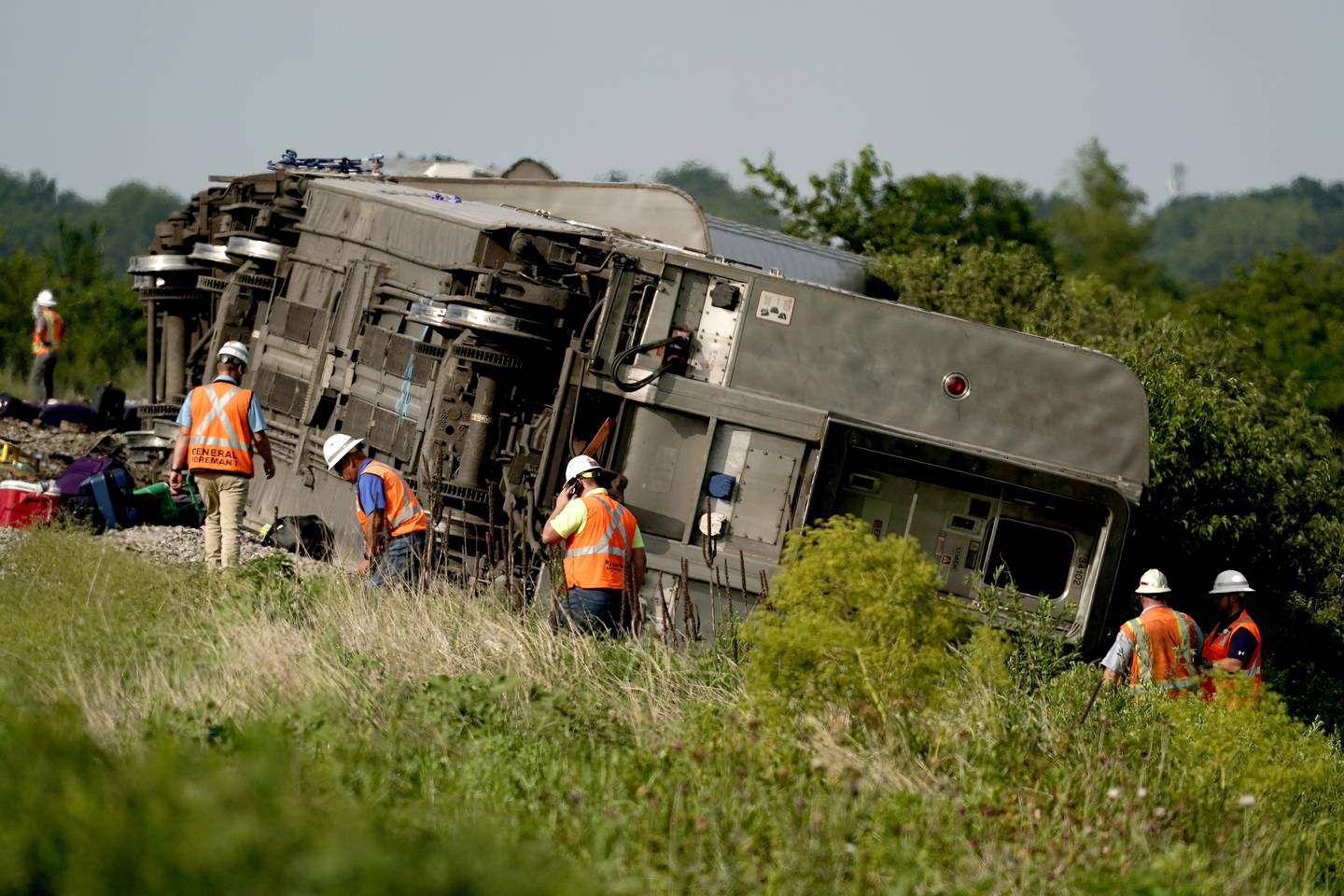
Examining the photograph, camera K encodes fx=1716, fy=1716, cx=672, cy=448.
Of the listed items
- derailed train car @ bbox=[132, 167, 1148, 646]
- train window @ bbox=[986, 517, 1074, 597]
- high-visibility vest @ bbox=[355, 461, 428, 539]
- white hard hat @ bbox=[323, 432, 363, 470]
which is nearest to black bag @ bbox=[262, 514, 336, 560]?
derailed train car @ bbox=[132, 167, 1148, 646]

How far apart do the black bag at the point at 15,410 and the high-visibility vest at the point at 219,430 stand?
893 centimetres

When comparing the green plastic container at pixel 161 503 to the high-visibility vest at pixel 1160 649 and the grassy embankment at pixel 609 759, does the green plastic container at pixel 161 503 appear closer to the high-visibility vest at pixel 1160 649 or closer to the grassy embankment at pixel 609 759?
the grassy embankment at pixel 609 759

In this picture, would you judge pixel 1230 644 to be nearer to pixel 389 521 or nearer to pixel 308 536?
pixel 389 521

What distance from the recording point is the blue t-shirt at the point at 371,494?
10.8m

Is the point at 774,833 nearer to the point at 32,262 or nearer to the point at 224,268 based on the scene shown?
the point at 224,268

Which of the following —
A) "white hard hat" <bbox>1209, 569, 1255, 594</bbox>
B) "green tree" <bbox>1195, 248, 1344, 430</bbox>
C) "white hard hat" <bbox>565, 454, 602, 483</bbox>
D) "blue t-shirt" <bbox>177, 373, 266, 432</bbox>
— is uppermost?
"green tree" <bbox>1195, 248, 1344, 430</bbox>

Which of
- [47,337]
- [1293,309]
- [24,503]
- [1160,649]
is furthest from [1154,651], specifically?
[1293,309]

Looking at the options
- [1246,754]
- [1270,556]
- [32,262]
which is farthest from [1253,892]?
[32,262]

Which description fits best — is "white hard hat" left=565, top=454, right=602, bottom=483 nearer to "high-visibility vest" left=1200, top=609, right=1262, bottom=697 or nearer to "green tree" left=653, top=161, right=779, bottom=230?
"high-visibility vest" left=1200, top=609, right=1262, bottom=697

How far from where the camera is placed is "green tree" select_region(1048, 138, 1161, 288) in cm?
7638

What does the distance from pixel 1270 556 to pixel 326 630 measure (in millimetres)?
9256

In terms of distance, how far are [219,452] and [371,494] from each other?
1.40 meters

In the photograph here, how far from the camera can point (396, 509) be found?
10859 millimetres

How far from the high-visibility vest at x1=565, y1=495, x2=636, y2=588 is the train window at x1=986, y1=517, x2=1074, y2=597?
2407 mm
